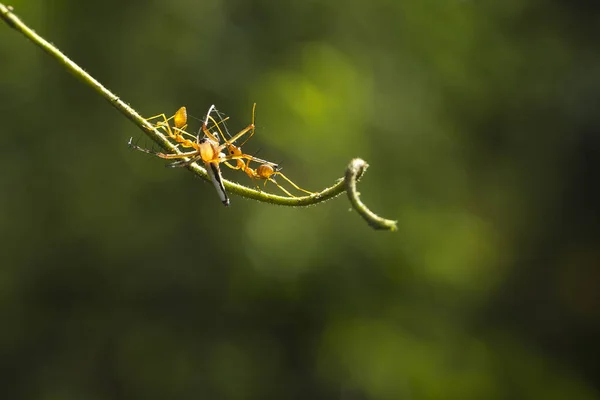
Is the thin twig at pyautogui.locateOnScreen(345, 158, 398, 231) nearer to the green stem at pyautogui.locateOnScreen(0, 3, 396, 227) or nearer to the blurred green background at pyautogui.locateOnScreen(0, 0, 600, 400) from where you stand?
the green stem at pyautogui.locateOnScreen(0, 3, 396, 227)

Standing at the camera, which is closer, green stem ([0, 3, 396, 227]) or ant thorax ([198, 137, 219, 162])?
green stem ([0, 3, 396, 227])

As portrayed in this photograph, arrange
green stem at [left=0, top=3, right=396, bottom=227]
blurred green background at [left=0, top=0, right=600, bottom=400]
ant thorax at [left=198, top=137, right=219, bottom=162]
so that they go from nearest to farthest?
green stem at [left=0, top=3, right=396, bottom=227] < ant thorax at [left=198, top=137, right=219, bottom=162] < blurred green background at [left=0, top=0, right=600, bottom=400]

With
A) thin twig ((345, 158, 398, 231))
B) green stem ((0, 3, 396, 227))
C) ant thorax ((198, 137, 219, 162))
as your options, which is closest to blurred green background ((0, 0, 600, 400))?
ant thorax ((198, 137, 219, 162))

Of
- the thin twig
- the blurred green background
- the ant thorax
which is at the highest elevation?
the blurred green background

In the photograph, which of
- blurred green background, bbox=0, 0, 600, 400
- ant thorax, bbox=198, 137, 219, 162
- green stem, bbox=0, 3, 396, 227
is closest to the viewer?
green stem, bbox=0, 3, 396, 227

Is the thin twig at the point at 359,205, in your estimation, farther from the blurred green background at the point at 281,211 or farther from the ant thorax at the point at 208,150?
the blurred green background at the point at 281,211

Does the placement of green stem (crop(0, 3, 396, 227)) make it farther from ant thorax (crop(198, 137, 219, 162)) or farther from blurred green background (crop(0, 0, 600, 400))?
blurred green background (crop(0, 0, 600, 400))

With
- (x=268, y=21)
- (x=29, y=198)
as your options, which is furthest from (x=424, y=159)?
(x=29, y=198)

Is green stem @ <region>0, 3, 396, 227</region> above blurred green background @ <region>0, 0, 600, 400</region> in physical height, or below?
below
